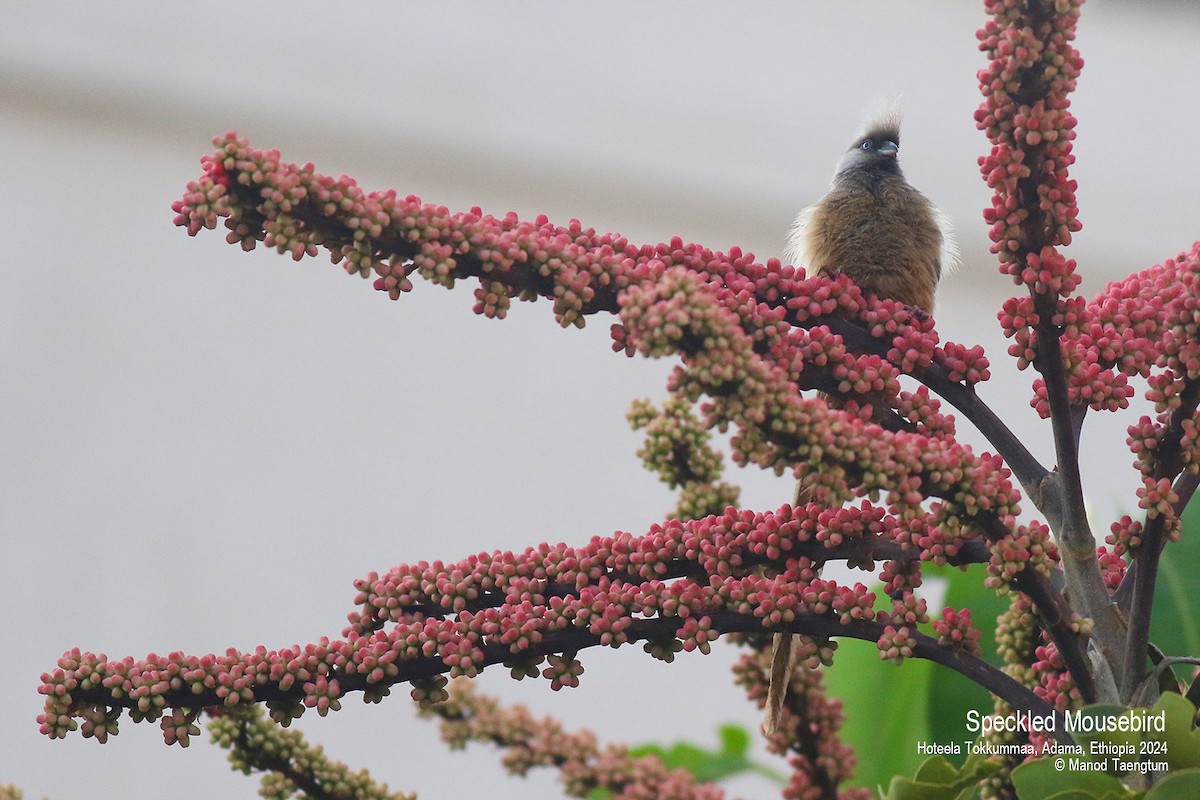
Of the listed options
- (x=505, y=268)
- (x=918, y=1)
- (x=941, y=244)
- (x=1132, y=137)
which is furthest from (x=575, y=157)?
(x=505, y=268)

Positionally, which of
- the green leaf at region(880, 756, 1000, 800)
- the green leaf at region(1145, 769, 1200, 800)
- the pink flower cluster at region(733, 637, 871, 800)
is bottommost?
the green leaf at region(1145, 769, 1200, 800)

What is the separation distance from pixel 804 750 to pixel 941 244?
0.37 metres

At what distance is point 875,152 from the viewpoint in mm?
1002

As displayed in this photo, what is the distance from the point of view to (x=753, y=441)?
1.26 feet

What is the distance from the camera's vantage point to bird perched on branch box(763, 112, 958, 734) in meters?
0.77

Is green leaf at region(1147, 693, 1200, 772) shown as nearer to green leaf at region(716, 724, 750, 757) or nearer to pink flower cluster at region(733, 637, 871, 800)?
pink flower cluster at region(733, 637, 871, 800)

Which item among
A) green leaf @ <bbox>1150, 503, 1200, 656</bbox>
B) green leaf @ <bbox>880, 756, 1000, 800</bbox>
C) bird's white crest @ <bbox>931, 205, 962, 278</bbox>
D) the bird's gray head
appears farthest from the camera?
the bird's gray head

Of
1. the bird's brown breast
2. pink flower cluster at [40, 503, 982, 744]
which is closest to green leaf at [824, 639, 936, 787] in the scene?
the bird's brown breast

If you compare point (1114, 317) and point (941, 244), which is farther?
point (941, 244)

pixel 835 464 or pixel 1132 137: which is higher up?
pixel 1132 137

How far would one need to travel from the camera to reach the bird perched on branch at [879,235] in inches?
30.3

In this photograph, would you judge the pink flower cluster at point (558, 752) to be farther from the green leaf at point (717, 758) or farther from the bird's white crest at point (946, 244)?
the bird's white crest at point (946, 244)

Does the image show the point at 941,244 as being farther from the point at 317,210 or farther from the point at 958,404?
the point at 317,210

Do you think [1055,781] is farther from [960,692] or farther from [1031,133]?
[960,692]
